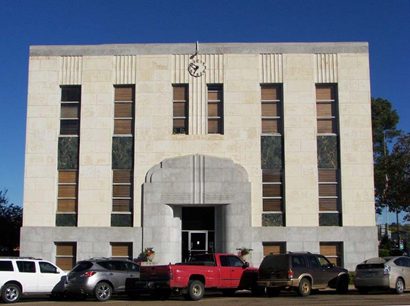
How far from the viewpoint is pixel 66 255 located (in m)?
32.4

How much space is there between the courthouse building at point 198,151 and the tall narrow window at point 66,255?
0.18 ft

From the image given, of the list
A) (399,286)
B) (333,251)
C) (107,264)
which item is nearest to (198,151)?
(333,251)

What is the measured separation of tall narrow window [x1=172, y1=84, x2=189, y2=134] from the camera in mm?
32938

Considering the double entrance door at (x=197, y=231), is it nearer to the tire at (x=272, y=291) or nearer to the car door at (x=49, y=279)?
the tire at (x=272, y=291)

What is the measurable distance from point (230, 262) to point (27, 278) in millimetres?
7410

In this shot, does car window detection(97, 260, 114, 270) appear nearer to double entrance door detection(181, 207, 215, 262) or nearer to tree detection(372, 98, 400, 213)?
double entrance door detection(181, 207, 215, 262)

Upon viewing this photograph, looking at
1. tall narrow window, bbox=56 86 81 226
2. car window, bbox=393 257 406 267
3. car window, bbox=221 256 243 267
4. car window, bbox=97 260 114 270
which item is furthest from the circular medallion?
car window, bbox=393 257 406 267

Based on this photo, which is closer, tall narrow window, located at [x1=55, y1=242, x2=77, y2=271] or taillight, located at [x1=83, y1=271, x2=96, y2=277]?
taillight, located at [x1=83, y1=271, x2=96, y2=277]

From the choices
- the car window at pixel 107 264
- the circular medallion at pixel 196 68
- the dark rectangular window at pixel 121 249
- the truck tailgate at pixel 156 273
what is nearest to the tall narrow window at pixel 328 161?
the circular medallion at pixel 196 68

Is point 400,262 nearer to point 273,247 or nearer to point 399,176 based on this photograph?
point 273,247

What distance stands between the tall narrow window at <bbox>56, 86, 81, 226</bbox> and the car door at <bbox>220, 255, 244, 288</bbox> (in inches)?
503

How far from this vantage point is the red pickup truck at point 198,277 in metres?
20.7


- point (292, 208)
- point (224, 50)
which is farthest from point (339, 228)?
point (224, 50)

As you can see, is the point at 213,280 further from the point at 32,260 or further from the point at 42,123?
the point at 42,123
